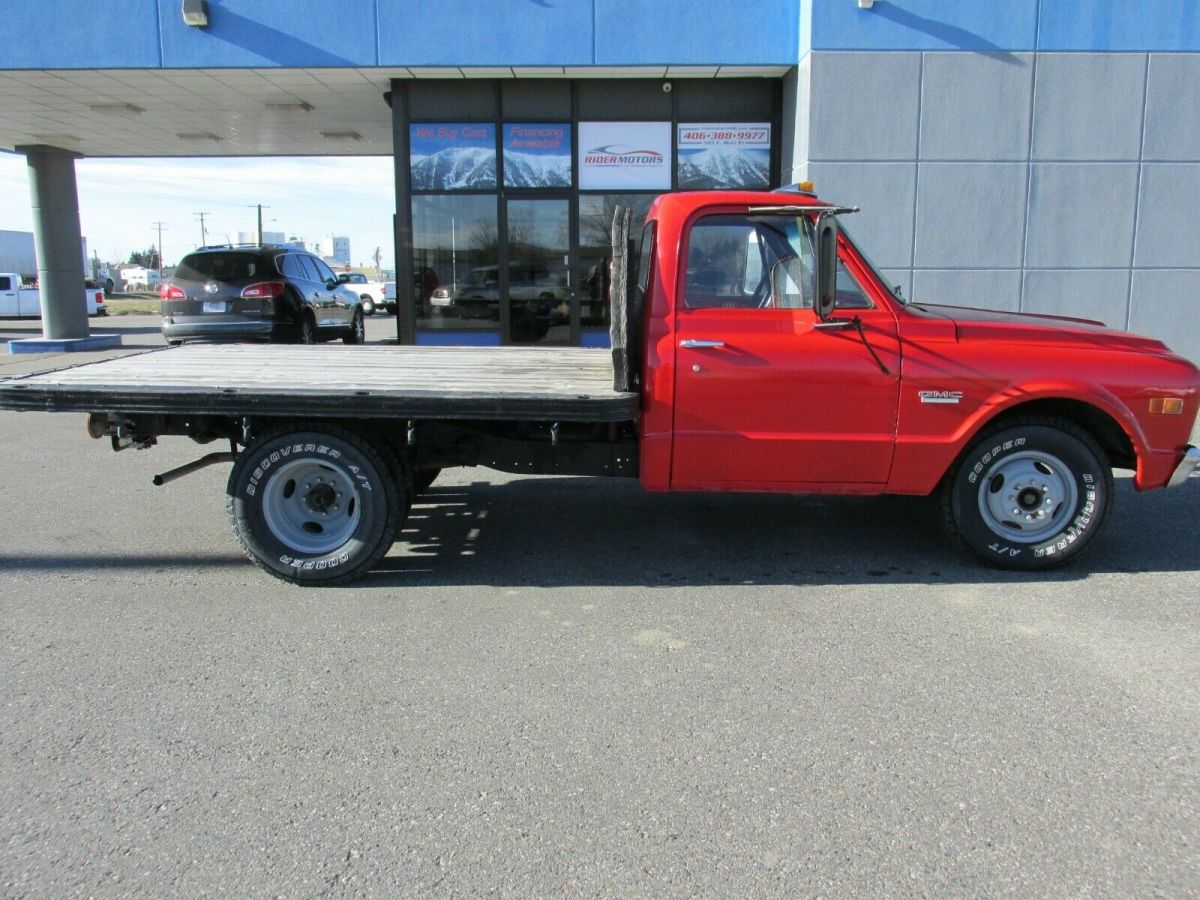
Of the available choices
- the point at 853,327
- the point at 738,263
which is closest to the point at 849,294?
the point at 853,327

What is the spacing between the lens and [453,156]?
43.2 ft

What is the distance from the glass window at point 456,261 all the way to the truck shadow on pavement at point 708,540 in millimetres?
6502

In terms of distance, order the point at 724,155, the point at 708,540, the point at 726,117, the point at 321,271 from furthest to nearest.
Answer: the point at 321,271 → the point at 724,155 → the point at 726,117 → the point at 708,540

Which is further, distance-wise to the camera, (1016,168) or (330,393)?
(1016,168)

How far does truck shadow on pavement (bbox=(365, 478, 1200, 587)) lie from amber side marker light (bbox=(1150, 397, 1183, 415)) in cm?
97

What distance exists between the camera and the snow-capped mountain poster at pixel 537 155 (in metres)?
13.1

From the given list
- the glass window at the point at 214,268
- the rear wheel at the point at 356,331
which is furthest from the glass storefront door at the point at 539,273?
the rear wheel at the point at 356,331

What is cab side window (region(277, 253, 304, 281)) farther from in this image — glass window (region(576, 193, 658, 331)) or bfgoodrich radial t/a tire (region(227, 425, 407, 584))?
bfgoodrich radial t/a tire (region(227, 425, 407, 584))

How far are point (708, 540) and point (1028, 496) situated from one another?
1924mm

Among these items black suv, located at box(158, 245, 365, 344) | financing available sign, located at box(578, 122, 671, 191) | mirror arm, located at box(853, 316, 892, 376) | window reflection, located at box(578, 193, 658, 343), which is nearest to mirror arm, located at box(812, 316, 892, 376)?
mirror arm, located at box(853, 316, 892, 376)

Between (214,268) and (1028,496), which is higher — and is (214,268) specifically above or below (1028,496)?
above

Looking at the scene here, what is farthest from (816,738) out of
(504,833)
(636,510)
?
(636,510)

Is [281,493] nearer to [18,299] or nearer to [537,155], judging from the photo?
[537,155]

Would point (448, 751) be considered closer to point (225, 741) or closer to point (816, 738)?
point (225, 741)
